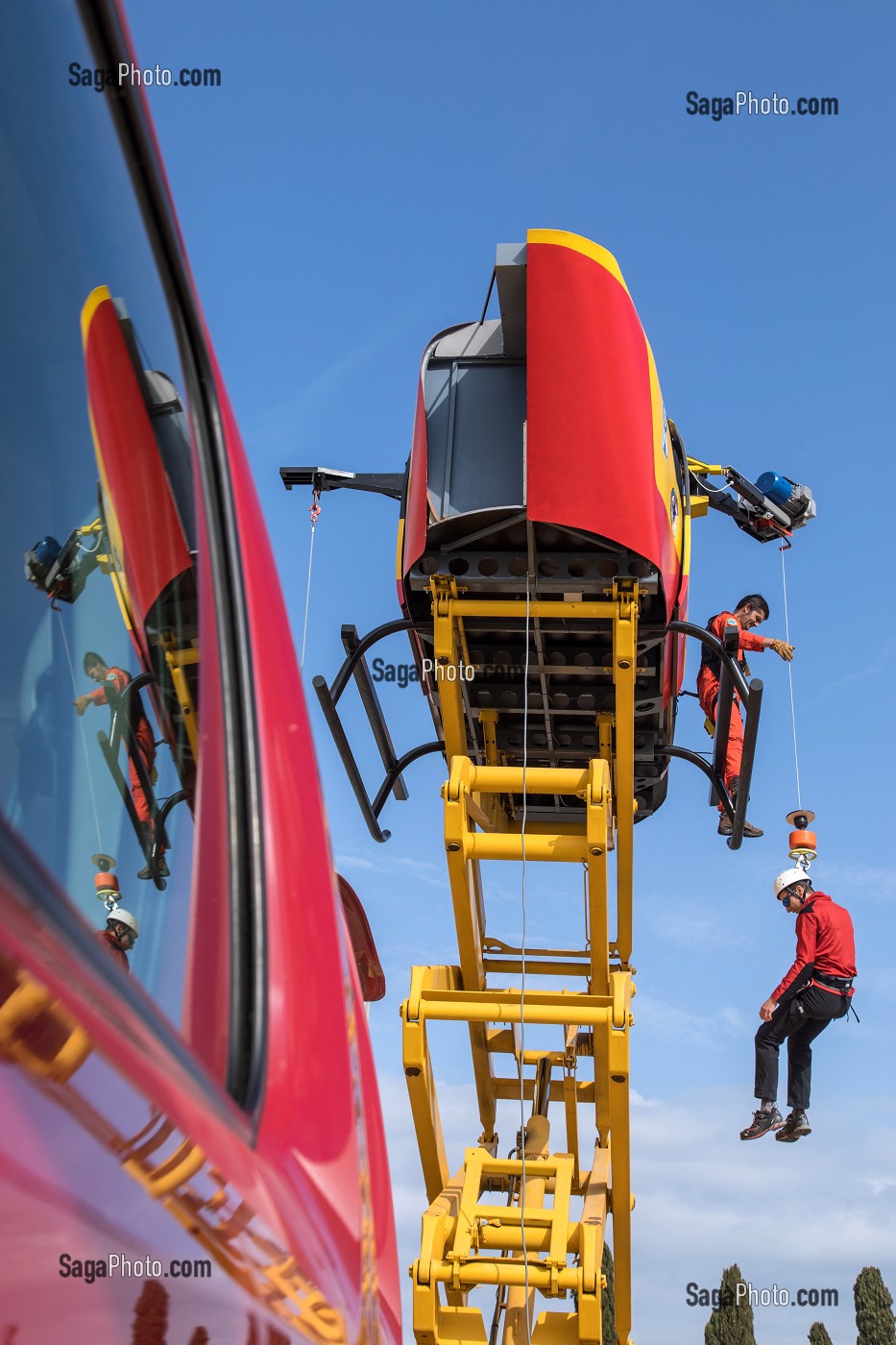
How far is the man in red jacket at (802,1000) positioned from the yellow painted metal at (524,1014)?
113 cm

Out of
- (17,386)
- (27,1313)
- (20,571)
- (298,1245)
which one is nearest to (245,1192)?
(298,1245)

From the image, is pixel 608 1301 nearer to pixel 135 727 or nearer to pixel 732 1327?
pixel 732 1327

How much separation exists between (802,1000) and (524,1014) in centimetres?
217

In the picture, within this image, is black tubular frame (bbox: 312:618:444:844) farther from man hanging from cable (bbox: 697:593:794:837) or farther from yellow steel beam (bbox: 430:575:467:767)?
man hanging from cable (bbox: 697:593:794:837)

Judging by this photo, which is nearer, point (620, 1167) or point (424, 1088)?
point (424, 1088)

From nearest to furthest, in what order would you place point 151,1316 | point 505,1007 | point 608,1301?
point 151,1316 → point 505,1007 → point 608,1301

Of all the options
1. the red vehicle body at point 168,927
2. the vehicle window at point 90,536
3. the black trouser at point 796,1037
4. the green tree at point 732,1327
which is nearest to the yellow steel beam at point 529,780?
the black trouser at point 796,1037

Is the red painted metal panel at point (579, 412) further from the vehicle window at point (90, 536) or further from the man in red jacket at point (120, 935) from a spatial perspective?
the man in red jacket at point (120, 935)

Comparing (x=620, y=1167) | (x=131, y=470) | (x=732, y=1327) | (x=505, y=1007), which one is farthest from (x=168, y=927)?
(x=732, y=1327)

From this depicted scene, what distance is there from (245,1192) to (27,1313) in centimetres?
40

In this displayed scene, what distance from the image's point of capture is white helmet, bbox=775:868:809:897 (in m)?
8.30

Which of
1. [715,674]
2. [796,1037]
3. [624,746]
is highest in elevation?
[715,674]

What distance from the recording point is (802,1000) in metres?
8.13

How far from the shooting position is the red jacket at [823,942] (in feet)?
26.4
